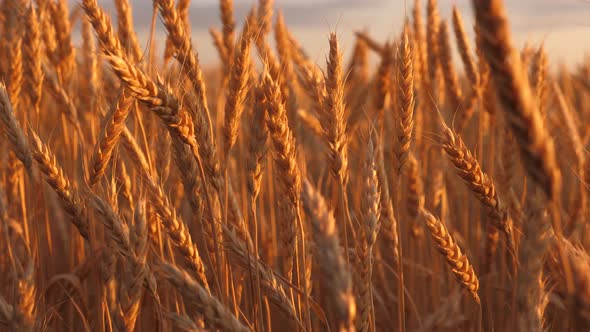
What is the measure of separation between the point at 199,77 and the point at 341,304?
87 centimetres

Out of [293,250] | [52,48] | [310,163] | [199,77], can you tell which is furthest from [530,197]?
[310,163]

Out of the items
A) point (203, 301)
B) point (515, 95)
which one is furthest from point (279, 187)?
point (515, 95)

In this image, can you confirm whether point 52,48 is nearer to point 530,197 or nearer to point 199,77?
point 199,77

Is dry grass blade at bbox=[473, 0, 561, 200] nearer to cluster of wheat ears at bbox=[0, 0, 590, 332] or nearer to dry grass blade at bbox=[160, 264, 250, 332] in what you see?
cluster of wheat ears at bbox=[0, 0, 590, 332]

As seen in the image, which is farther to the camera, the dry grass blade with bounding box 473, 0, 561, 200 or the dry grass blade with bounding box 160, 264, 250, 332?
the dry grass blade with bounding box 160, 264, 250, 332

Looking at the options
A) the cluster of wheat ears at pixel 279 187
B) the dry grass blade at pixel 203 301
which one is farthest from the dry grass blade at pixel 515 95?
the dry grass blade at pixel 203 301

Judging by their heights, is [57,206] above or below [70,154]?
below

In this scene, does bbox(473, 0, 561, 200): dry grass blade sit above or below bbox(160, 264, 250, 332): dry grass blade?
above

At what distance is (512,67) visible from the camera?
68 centimetres

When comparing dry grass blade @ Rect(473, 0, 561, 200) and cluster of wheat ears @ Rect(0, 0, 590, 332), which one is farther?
cluster of wheat ears @ Rect(0, 0, 590, 332)

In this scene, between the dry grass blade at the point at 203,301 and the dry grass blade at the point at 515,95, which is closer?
the dry grass blade at the point at 515,95

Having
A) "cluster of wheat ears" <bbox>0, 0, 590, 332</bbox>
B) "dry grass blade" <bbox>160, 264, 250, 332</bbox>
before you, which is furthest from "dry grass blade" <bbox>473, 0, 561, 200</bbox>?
"dry grass blade" <bbox>160, 264, 250, 332</bbox>

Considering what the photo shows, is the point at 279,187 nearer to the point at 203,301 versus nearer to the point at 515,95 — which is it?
the point at 203,301

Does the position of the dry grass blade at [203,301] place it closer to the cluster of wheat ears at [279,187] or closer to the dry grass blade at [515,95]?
the cluster of wheat ears at [279,187]
